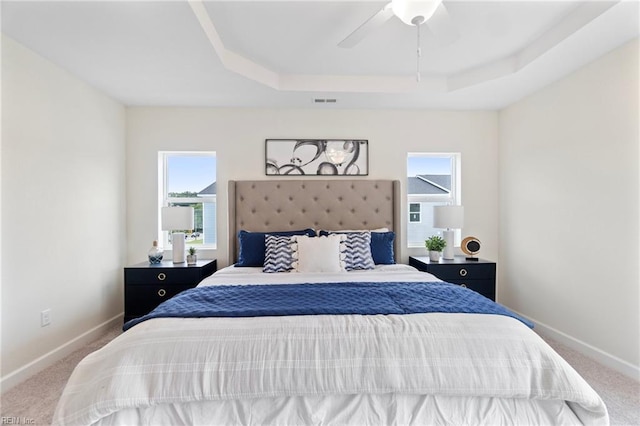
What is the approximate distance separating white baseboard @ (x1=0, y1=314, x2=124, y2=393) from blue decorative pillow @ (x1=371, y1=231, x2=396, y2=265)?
2735mm

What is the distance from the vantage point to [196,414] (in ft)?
4.31

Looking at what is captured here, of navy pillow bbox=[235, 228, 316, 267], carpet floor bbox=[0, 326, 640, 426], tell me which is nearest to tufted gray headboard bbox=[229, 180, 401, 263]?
navy pillow bbox=[235, 228, 316, 267]

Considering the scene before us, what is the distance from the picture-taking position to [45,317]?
7.95ft

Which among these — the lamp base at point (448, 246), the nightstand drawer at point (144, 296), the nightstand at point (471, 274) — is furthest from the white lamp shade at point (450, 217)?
the nightstand drawer at point (144, 296)

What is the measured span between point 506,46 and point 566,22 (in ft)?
1.37

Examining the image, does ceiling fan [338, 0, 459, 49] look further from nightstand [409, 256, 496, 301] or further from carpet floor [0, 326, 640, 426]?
carpet floor [0, 326, 640, 426]

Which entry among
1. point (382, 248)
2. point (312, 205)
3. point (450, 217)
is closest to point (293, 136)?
point (312, 205)

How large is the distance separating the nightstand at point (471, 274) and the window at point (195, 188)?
2401 mm

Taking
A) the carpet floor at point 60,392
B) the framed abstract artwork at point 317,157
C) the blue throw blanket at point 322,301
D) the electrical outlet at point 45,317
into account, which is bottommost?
the carpet floor at point 60,392

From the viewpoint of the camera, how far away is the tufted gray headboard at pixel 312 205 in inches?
135

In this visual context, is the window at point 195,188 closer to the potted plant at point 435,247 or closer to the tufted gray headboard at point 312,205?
the tufted gray headboard at point 312,205

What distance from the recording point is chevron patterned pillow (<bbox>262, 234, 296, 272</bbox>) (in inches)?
109

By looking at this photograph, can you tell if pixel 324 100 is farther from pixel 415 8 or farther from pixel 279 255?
pixel 415 8

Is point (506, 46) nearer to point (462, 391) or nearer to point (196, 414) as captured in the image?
point (462, 391)
